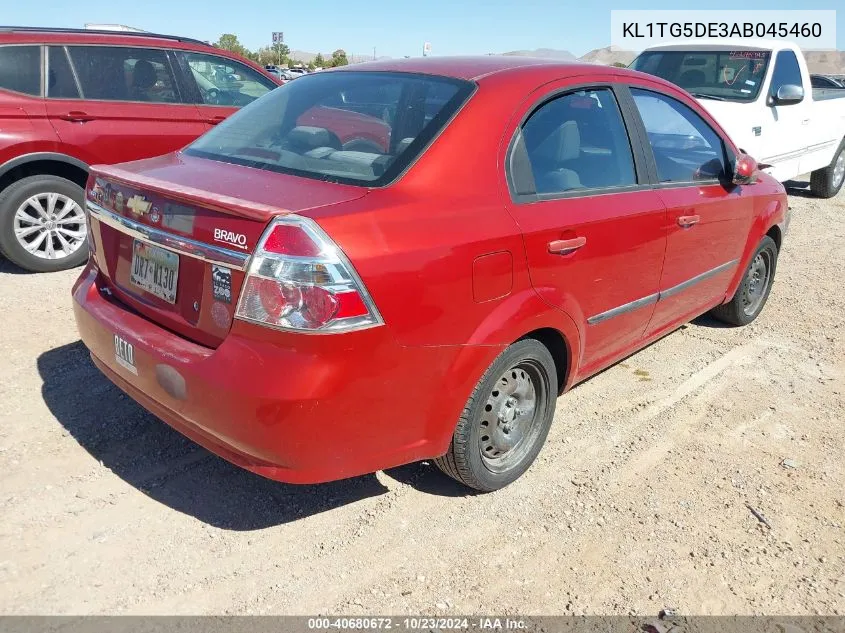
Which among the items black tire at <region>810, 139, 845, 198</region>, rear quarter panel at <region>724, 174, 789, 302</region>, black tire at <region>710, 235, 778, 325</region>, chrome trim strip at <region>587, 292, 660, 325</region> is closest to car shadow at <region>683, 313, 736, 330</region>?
black tire at <region>710, 235, 778, 325</region>

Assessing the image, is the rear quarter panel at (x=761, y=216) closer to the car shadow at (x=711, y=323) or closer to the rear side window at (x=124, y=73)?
the car shadow at (x=711, y=323)

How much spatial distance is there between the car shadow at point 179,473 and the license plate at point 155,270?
86cm

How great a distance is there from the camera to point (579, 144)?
A: 130 inches

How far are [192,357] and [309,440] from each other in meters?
0.51

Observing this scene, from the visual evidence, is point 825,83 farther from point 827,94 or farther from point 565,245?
point 565,245

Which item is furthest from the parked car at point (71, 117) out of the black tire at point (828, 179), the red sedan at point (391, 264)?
the black tire at point (828, 179)

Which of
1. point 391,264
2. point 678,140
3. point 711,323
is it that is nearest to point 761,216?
→ point 711,323

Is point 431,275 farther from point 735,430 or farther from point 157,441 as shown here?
point 735,430

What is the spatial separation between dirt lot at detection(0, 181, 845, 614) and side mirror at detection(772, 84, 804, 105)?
4.75 meters

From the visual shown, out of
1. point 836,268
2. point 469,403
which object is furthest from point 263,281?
point 836,268

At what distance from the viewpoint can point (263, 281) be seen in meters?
2.29

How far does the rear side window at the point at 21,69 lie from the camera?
18.3 ft

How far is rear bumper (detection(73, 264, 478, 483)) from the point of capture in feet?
7.61

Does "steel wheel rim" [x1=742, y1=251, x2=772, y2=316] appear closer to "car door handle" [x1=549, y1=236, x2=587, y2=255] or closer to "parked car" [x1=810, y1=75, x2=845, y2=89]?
"car door handle" [x1=549, y1=236, x2=587, y2=255]
